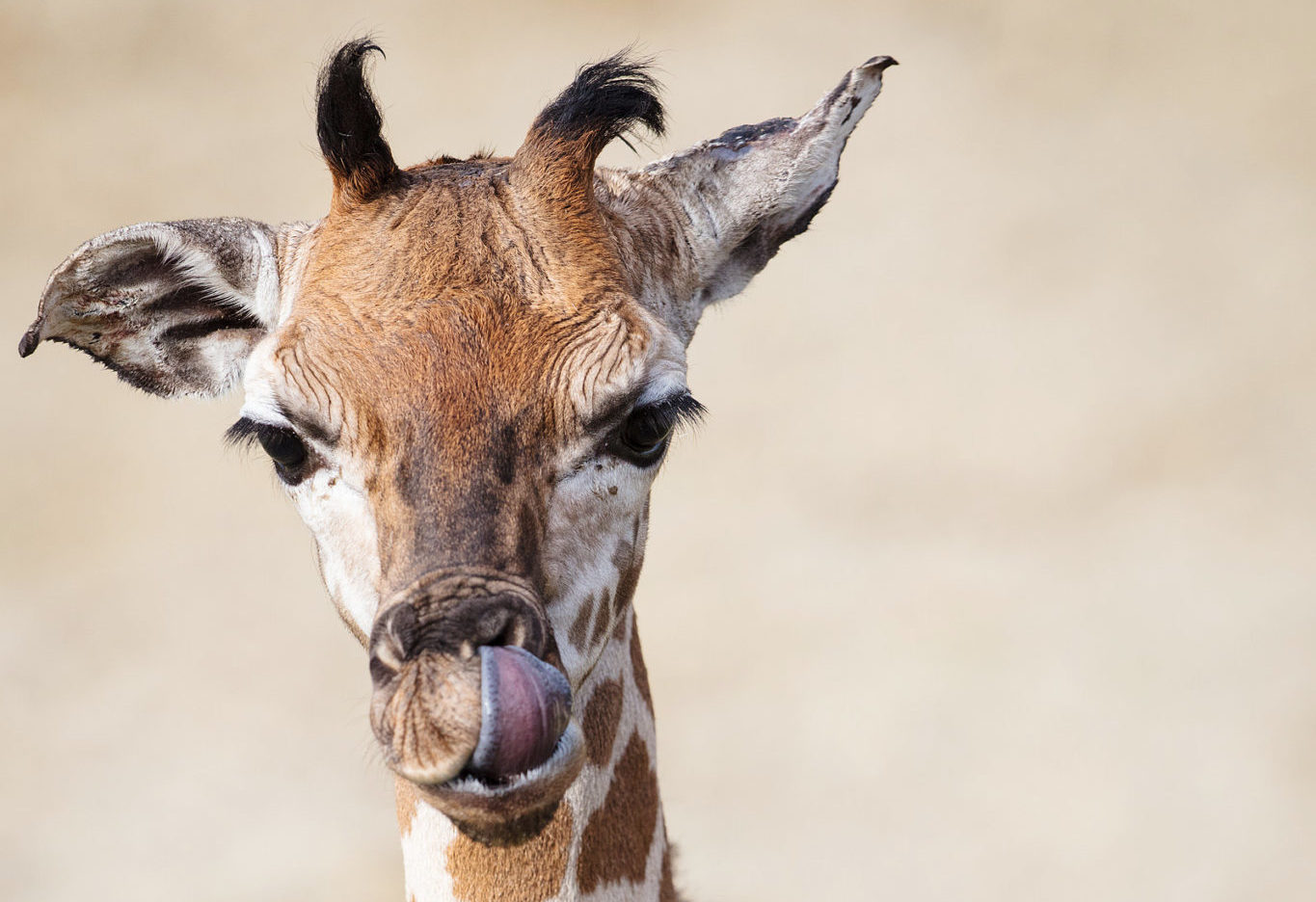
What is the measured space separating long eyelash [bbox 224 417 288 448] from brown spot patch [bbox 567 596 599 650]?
108 centimetres

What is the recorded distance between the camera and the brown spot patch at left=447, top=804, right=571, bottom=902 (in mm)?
4543

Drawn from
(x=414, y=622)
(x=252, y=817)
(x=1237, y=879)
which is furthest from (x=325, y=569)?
(x=1237, y=879)

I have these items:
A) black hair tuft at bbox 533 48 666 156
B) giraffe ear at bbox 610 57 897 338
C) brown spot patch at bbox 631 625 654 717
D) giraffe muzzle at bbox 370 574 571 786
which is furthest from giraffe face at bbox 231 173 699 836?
giraffe ear at bbox 610 57 897 338

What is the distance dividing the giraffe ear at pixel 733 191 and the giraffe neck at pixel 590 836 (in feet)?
4.61

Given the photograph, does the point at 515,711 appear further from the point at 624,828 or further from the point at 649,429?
the point at 624,828

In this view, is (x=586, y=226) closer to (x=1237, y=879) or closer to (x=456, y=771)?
(x=456, y=771)

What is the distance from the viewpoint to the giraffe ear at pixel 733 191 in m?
5.32

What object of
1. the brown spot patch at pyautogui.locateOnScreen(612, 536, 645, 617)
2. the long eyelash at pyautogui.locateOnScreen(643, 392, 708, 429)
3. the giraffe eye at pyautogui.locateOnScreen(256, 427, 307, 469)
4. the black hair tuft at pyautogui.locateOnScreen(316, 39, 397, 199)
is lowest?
the brown spot patch at pyautogui.locateOnScreen(612, 536, 645, 617)

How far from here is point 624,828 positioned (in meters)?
4.91

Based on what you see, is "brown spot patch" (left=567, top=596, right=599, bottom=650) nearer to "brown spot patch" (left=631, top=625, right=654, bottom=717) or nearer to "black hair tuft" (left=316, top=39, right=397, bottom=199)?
"brown spot patch" (left=631, top=625, right=654, bottom=717)

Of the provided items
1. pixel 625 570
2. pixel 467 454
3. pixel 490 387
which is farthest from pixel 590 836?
pixel 490 387

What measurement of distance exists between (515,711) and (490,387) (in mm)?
1055

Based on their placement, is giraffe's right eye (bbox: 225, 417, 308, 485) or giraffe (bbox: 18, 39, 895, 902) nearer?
giraffe (bbox: 18, 39, 895, 902)

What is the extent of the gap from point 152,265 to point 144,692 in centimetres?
1053
